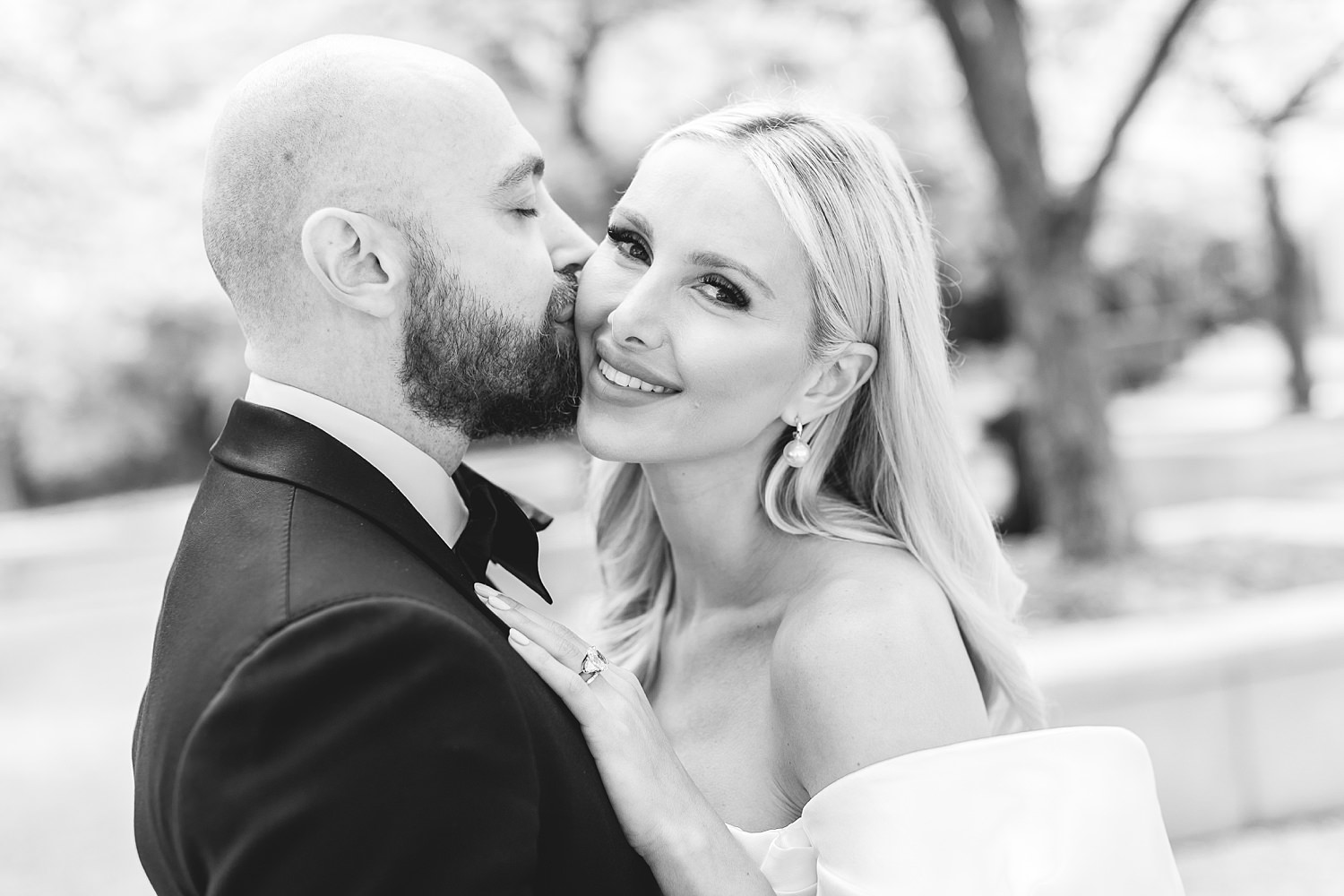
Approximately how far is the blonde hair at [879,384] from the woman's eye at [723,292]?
16 centimetres

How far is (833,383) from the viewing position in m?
2.87

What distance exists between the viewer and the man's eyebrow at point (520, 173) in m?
2.24

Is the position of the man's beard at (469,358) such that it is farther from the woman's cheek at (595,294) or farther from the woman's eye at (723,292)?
the woman's eye at (723,292)

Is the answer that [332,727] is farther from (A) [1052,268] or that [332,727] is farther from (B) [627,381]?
(A) [1052,268]

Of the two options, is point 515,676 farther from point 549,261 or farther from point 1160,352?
point 1160,352

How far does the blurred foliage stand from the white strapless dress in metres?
5.97

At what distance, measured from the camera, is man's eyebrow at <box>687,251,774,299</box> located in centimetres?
264

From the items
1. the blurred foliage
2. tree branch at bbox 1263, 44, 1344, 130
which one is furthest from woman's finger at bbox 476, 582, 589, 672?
tree branch at bbox 1263, 44, 1344, 130

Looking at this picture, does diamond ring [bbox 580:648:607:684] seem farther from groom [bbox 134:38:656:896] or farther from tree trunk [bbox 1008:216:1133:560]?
tree trunk [bbox 1008:216:1133:560]

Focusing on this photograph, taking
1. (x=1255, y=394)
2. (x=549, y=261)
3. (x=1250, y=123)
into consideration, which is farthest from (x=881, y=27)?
(x=1255, y=394)

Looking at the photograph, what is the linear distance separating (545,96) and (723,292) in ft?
29.1

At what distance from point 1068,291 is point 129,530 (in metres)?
13.1

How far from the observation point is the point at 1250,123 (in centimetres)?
956

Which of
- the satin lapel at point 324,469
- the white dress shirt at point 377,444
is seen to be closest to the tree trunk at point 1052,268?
the white dress shirt at point 377,444
